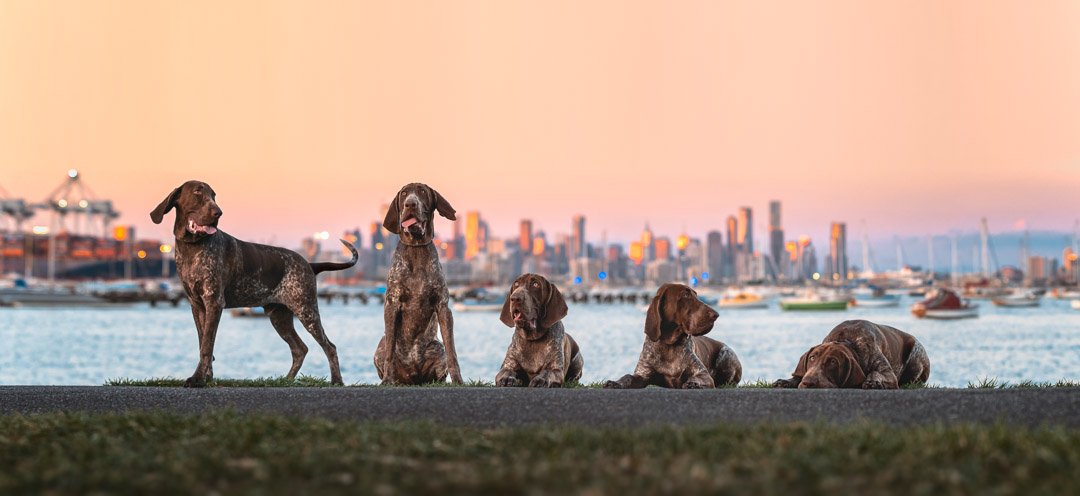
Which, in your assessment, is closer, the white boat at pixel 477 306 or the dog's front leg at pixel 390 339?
the dog's front leg at pixel 390 339

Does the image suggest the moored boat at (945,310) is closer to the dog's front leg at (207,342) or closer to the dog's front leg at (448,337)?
the dog's front leg at (448,337)

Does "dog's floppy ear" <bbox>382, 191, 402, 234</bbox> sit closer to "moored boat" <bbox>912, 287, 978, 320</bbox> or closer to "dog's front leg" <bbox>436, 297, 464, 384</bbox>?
"dog's front leg" <bbox>436, 297, 464, 384</bbox>

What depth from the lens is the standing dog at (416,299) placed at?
14.9 m

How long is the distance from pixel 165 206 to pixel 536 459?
8.17 metres

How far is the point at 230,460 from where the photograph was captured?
888 cm

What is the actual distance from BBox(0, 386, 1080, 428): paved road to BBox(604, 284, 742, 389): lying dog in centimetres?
109

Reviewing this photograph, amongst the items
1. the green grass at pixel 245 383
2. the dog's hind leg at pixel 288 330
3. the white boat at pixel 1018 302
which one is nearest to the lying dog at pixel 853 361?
the green grass at pixel 245 383

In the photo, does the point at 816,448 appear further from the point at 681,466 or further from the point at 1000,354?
the point at 1000,354

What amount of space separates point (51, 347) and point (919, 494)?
2859 inches

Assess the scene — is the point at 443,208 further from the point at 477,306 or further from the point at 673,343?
the point at 477,306

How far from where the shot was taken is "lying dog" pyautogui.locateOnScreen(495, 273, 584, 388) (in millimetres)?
14078

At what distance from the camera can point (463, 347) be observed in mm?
78062

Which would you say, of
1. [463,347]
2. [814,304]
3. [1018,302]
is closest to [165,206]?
[463,347]

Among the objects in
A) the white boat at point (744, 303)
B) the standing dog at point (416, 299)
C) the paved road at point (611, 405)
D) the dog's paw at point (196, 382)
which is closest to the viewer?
the paved road at point (611, 405)
